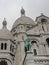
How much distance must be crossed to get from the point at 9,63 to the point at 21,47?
364 cm

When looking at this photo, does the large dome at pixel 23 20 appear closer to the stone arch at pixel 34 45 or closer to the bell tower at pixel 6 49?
the bell tower at pixel 6 49

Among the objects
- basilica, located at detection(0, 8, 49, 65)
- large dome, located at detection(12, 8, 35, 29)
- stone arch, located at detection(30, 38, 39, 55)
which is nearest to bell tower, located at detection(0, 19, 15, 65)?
basilica, located at detection(0, 8, 49, 65)

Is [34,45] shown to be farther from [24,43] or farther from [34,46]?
[24,43]

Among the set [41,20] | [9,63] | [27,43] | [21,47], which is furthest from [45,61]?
[41,20]

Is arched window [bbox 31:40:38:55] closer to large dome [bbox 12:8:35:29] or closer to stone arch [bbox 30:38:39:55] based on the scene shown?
stone arch [bbox 30:38:39:55]

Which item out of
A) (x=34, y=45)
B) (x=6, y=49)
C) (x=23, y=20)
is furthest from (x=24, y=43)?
(x=23, y=20)

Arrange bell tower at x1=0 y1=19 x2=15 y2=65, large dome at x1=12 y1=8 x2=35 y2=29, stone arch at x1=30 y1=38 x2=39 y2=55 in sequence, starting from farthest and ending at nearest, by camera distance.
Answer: large dome at x1=12 y1=8 x2=35 y2=29
bell tower at x1=0 y1=19 x2=15 y2=65
stone arch at x1=30 y1=38 x2=39 y2=55

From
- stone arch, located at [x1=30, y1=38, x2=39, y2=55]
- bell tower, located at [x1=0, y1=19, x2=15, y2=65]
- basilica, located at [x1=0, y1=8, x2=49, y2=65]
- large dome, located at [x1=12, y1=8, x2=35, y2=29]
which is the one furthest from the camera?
large dome, located at [x1=12, y1=8, x2=35, y2=29]

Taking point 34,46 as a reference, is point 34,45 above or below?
above

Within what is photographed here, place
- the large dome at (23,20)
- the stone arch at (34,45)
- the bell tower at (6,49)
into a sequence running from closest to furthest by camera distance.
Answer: the stone arch at (34,45) → the bell tower at (6,49) → the large dome at (23,20)

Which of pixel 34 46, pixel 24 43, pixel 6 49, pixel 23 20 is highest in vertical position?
pixel 23 20

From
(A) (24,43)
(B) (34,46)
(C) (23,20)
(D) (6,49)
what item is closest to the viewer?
(A) (24,43)


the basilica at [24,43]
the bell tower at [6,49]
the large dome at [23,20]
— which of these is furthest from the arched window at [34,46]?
the large dome at [23,20]

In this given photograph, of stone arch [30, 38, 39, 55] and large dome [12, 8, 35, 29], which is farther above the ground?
large dome [12, 8, 35, 29]
